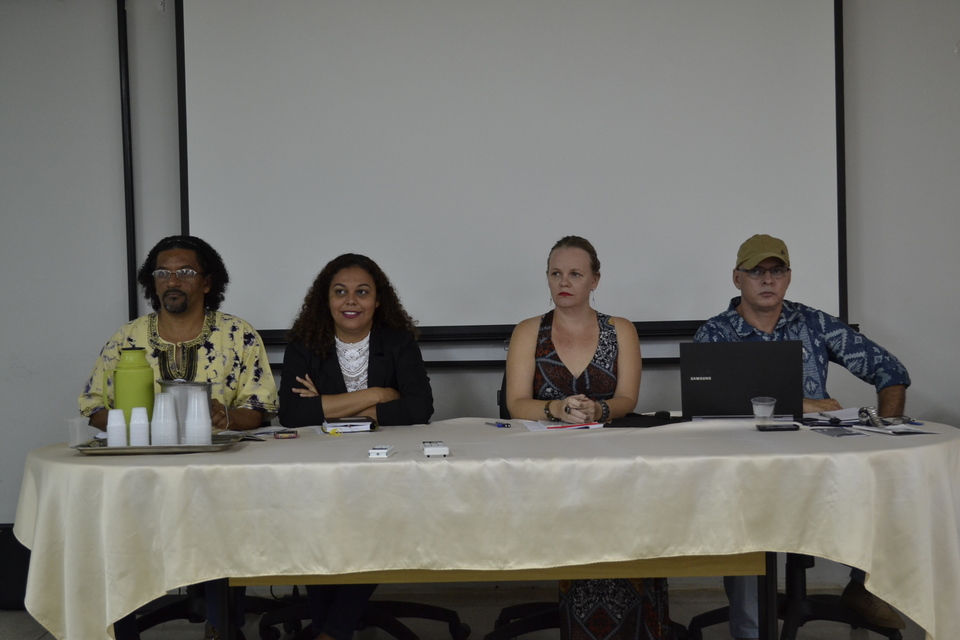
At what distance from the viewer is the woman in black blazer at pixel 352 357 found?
7.95 feet

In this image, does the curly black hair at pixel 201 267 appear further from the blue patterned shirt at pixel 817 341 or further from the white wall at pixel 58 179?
the blue patterned shirt at pixel 817 341

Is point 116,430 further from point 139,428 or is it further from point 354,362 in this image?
point 354,362

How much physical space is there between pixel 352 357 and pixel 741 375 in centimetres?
127

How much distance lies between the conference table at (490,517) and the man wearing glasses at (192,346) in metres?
0.84

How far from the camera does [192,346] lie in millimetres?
2613

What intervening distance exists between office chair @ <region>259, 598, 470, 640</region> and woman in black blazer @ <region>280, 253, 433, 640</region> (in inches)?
9.8

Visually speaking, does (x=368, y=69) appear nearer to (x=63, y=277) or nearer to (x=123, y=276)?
(x=123, y=276)

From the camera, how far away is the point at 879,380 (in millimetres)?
2686

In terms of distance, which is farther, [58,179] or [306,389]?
[58,179]

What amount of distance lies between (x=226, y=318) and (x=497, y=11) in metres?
1.75

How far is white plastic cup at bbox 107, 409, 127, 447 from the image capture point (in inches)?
71.9

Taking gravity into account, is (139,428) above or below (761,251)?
below

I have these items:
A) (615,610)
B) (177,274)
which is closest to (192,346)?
(177,274)

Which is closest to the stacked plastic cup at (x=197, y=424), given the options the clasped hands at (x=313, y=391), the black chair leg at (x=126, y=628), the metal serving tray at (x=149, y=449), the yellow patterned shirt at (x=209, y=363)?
the metal serving tray at (x=149, y=449)
